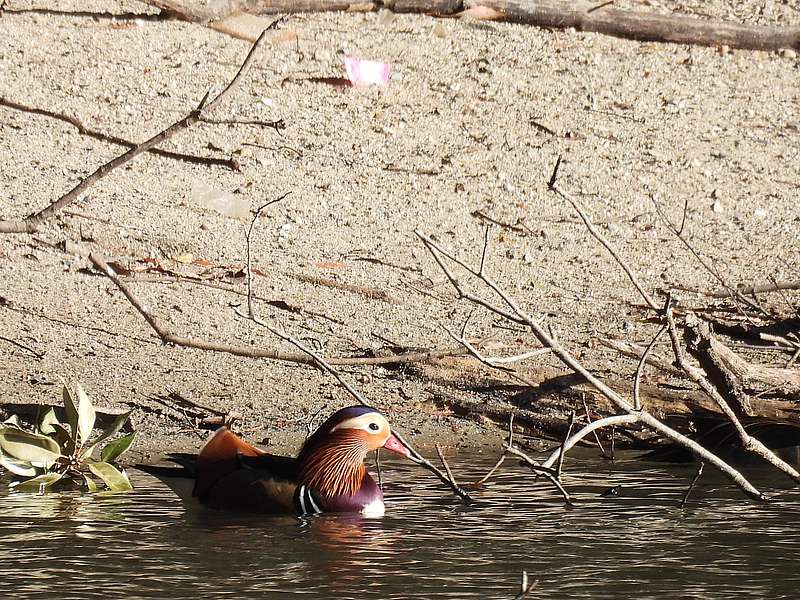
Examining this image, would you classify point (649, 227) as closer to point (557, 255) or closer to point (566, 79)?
point (557, 255)

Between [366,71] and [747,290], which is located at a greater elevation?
[366,71]

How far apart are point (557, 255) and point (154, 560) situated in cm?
401

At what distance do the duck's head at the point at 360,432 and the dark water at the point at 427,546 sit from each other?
0.69 feet

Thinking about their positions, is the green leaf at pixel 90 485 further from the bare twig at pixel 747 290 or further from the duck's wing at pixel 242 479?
the bare twig at pixel 747 290

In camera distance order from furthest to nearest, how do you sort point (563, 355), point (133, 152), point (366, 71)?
point (366, 71) < point (133, 152) < point (563, 355)

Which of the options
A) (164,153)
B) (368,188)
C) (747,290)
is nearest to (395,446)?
(747,290)

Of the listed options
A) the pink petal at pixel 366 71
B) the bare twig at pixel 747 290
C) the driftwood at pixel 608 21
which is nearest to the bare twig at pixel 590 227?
the bare twig at pixel 747 290

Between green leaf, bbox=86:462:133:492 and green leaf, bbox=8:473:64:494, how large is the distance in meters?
0.15

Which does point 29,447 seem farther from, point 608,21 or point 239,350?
point 608,21

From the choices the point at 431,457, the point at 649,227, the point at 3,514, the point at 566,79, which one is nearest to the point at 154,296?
the point at 431,457

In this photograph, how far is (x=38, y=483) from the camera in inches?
202

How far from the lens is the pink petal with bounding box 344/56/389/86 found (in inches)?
356

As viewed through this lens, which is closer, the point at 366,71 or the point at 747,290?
the point at 747,290

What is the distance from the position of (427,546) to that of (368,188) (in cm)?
398
